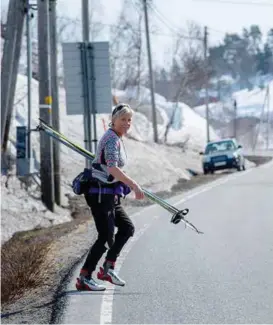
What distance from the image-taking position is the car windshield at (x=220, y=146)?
36.3 metres

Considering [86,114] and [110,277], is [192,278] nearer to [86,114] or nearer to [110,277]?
[110,277]

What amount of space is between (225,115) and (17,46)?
53.9 m

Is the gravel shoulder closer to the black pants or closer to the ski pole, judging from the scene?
the black pants

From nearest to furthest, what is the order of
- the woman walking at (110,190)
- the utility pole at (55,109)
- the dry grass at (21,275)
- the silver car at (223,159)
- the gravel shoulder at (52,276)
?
the gravel shoulder at (52,276) → the woman walking at (110,190) → the dry grass at (21,275) → the utility pole at (55,109) → the silver car at (223,159)

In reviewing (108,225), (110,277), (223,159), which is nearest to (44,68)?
(110,277)

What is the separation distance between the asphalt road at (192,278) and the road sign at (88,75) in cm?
480

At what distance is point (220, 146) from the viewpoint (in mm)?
36938

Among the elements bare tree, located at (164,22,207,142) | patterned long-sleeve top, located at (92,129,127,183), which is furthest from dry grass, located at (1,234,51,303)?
bare tree, located at (164,22,207,142)

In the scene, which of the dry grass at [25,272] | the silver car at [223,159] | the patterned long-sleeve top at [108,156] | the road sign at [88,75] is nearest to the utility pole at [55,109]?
the road sign at [88,75]

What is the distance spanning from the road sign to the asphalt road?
4.80 metres

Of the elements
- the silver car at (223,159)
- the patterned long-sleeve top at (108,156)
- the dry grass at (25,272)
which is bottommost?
the silver car at (223,159)

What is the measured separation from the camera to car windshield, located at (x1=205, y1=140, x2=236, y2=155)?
119 ft

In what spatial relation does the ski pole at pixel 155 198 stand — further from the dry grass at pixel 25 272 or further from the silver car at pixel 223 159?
the silver car at pixel 223 159

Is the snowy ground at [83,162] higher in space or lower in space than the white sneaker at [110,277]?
lower
